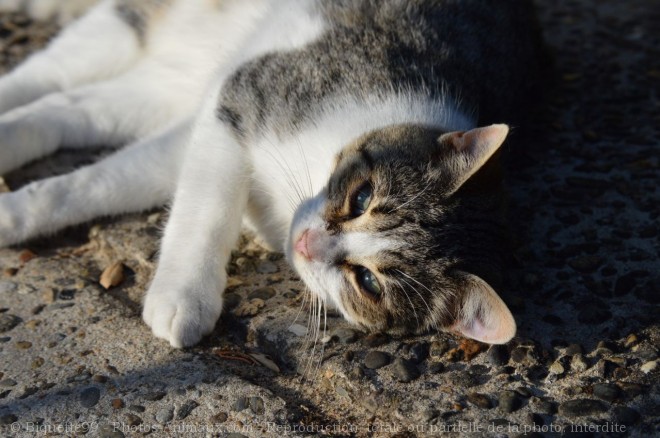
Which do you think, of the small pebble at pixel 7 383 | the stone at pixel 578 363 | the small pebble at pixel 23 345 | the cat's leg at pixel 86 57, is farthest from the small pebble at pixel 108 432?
the cat's leg at pixel 86 57

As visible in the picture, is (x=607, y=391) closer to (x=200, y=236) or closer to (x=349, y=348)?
(x=349, y=348)

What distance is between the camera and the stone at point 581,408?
241 centimetres

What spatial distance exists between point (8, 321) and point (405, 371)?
141 cm

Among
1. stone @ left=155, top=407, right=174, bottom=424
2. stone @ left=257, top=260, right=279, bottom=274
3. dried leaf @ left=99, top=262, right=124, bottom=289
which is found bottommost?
→ dried leaf @ left=99, top=262, right=124, bottom=289

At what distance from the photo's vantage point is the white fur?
2902mm

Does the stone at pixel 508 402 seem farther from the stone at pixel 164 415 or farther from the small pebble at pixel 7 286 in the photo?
the small pebble at pixel 7 286

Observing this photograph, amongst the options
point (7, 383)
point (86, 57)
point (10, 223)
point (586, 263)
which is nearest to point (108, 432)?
point (7, 383)

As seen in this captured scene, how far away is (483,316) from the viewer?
2562mm

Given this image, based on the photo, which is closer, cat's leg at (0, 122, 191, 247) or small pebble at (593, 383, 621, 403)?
small pebble at (593, 383, 621, 403)

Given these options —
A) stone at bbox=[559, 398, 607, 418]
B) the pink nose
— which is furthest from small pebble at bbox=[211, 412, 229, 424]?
stone at bbox=[559, 398, 607, 418]

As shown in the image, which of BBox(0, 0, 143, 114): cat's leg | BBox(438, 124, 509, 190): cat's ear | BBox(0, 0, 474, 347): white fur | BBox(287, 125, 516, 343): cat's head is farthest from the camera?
BBox(0, 0, 143, 114): cat's leg

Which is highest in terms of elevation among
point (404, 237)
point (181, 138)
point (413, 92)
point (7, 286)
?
point (413, 92)

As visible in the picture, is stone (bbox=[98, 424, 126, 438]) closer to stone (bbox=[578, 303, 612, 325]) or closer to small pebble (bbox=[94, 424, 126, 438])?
small pebble (bbox=[94, 424, 126, 438])

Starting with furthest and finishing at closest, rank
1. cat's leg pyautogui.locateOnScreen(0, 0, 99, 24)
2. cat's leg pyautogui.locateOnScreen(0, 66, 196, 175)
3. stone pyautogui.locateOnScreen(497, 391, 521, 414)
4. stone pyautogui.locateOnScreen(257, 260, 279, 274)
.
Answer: cat's leg pyautogui.locateOnScreen(0, 0, 99, 24), cat's leg pyautogui.locateOnScreen(0, 66, 196, 175), stone pyautogui.locateOnScreen(257, 260, 279, 274), stone pyautogui.locateOnScreen(497, 391, 521, 414)
